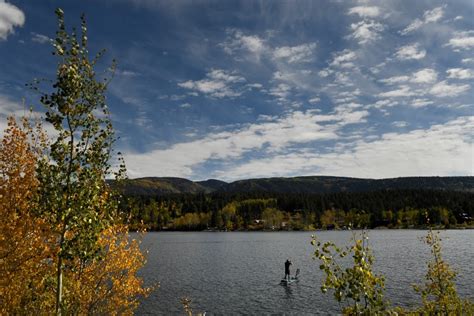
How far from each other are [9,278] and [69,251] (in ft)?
12.6

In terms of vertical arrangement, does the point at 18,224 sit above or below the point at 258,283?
above

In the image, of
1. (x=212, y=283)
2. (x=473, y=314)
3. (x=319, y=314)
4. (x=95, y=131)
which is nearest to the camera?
(x=95, y=131)

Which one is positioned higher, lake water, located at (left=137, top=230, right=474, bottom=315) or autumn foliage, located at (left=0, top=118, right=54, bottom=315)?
autumn foliage, located at (left=0, top=118, right=54, bottom=315)

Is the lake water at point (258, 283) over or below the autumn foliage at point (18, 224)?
below

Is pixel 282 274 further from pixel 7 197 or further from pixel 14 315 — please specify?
pixel 7 197

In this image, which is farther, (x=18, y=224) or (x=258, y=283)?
(x=258, y=283)

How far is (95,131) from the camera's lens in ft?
49.2

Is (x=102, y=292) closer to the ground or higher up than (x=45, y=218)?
closer to the ground

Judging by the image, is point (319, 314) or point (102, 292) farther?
point (319, 314)

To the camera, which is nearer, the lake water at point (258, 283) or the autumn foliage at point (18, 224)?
the autumn foliage at point (18, 224)

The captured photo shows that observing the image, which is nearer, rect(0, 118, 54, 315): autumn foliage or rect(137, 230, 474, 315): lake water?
rect(0, 118, 54, 315): autumn foliage

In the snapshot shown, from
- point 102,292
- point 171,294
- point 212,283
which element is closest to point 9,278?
point 102,292

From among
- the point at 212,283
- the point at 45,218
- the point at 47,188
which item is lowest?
the point at 212,283

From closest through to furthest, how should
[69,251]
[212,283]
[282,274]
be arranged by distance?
[69,251] → [212,283] → [282,274]
